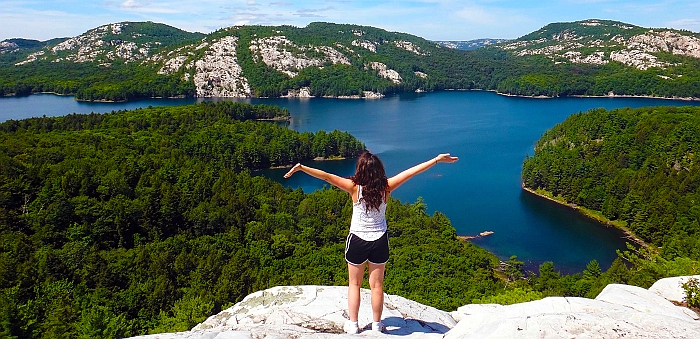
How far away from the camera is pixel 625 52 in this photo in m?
174

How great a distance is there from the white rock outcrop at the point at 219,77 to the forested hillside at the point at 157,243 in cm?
8762

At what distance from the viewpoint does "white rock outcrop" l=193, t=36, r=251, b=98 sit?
146 metres

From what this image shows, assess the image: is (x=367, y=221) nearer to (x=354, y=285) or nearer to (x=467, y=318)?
(x=354, y=285)

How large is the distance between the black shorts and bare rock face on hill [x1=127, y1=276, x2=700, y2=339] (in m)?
0.93

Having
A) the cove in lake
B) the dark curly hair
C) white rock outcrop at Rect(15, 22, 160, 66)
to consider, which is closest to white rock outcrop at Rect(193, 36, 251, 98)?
the cove in lake

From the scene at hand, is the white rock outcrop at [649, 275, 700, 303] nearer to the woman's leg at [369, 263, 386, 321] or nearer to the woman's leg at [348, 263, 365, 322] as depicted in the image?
the woman's leg at [369, 263, 386, 321]

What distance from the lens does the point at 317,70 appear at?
159250 millimetres

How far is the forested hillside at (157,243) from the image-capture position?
20312 mm

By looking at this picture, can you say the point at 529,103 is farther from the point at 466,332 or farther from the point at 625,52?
the point at 466,332

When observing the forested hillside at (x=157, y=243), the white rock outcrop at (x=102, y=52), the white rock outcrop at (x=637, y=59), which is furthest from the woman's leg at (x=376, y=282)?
the white rock outcrop at (x=102, y=52)

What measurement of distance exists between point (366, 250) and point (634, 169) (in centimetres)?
6274

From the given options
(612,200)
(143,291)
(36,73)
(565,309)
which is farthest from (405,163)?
(36,73)

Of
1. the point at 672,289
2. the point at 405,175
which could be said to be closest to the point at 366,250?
the point at 405,175

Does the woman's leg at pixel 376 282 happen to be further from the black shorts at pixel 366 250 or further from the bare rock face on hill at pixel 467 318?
the bare rock face on hill at pixel 467 318
